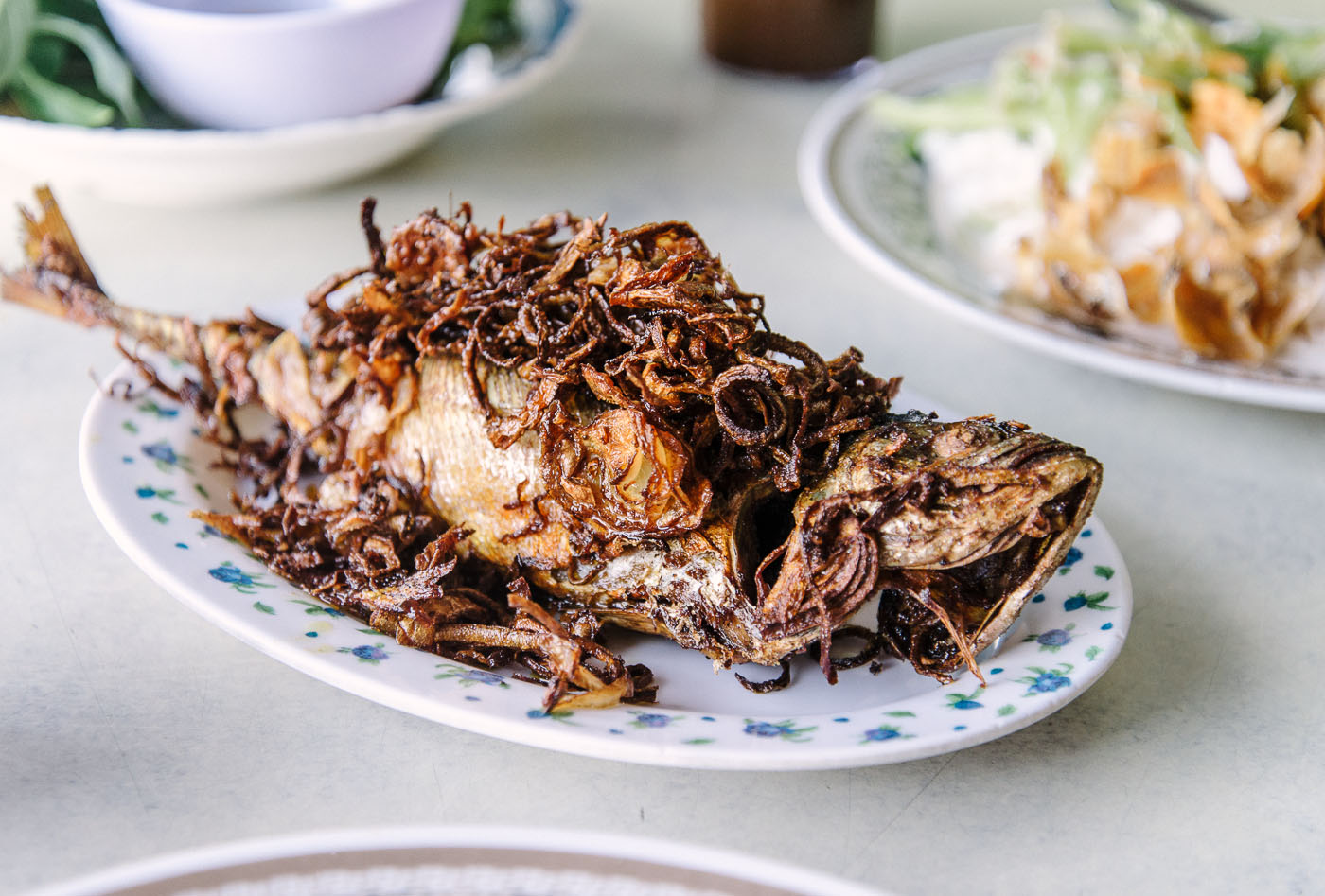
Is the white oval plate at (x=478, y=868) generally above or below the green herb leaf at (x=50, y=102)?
below

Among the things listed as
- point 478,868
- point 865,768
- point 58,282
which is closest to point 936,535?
point 865,768

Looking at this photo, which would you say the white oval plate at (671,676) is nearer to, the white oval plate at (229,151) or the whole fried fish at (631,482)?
the whole fried fish at (631,482)

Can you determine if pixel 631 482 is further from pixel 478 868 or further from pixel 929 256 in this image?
pixel 929 256

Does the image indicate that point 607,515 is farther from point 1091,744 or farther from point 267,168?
point 267,168

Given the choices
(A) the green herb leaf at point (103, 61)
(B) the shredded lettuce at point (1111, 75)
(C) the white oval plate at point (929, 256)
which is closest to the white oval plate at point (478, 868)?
(C) the white oval plate at point (929, 256)

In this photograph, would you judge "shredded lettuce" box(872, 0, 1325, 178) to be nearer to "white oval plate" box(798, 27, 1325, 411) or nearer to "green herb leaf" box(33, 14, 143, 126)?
"white oval plate" box(798, 27, 1325, 411)

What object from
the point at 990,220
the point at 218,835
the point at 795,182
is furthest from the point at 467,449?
the point at 795,182
